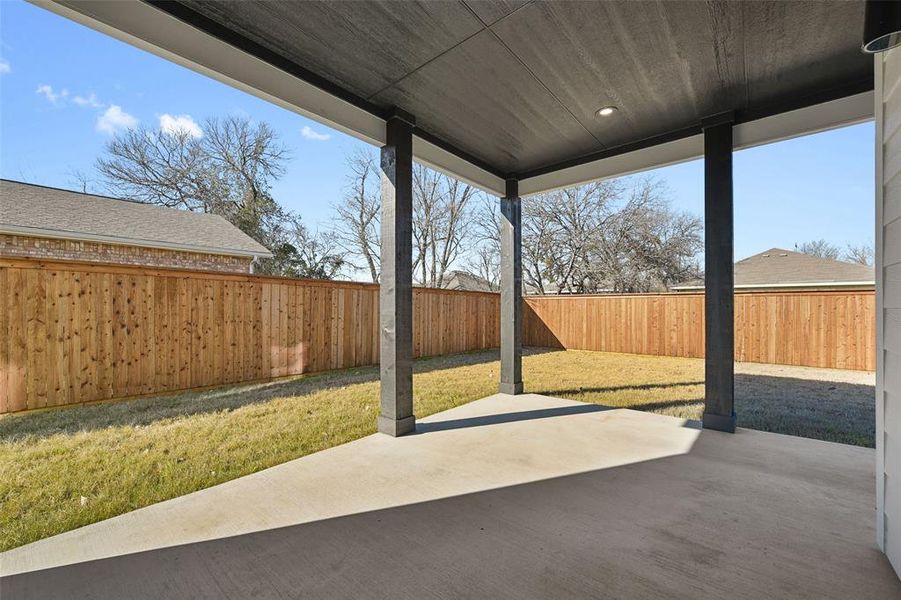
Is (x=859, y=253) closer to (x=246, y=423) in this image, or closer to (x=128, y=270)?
(x=246, y=423)

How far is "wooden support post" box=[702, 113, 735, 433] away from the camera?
3.18 metres

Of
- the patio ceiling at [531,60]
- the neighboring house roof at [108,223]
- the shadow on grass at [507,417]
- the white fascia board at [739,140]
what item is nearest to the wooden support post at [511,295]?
the white fascia board at [739,140]

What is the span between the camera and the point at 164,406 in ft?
13.4

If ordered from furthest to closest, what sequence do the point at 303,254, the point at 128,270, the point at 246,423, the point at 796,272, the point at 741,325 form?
the point at 303,254 → the point at 796,272 → the point at 741,325 → the point at 128,270 → the point at 246,423

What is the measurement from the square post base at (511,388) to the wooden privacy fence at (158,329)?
314 centimetres

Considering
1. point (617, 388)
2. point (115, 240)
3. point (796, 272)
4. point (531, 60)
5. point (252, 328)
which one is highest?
point (531, 60)

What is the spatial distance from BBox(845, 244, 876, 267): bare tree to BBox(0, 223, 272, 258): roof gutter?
80.3 feet

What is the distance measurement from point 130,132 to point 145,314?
9975mm

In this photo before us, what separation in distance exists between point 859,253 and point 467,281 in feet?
59.9

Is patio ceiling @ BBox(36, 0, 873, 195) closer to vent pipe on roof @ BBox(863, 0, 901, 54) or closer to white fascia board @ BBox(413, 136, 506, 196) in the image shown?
white fascia board @ BBox(413, 136, 506, 196)

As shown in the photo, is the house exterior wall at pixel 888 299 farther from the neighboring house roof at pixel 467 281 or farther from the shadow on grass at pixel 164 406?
the neighboring house roof at pixel 467 281

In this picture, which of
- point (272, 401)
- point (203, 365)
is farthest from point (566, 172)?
point (203, 365)

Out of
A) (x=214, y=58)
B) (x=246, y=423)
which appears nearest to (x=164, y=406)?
(x=246, y=423)

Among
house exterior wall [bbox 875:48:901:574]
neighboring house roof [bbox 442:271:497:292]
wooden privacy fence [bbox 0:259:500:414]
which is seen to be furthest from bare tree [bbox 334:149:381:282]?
house exterior wall [bbox 875:48:901:574]
